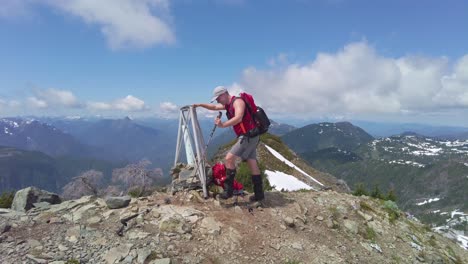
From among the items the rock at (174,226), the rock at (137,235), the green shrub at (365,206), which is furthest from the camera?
the green shrub at (365,206)

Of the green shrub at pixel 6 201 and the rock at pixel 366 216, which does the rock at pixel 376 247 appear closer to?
the rock at pixel 366 216

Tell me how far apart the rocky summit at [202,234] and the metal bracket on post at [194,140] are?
757 millimetres

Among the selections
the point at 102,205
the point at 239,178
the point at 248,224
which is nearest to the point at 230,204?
the point at 248,224

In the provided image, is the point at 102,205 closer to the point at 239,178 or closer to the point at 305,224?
the point at 305,224

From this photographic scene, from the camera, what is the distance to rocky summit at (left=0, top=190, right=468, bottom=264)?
24.8 feet

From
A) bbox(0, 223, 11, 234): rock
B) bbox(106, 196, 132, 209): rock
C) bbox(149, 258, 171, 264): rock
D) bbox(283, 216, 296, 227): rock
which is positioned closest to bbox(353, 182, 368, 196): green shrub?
bbox(283, 216, 296, 227): rock

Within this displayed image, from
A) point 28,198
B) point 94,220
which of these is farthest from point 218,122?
point 28,198

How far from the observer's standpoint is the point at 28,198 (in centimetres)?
1035

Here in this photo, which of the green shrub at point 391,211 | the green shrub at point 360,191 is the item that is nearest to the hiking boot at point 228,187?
the green shrub at point 391,211

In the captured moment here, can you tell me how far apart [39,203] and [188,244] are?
5.68 meters

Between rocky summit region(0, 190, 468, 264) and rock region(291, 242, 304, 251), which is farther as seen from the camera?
rock region(291, 242, 304, 251)

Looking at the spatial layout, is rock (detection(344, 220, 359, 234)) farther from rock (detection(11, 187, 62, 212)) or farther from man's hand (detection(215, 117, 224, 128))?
rock (detection(11, 187, 62, 212))

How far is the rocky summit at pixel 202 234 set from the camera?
7.57 m

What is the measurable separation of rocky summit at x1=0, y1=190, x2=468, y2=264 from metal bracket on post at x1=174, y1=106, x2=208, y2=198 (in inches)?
29.8
